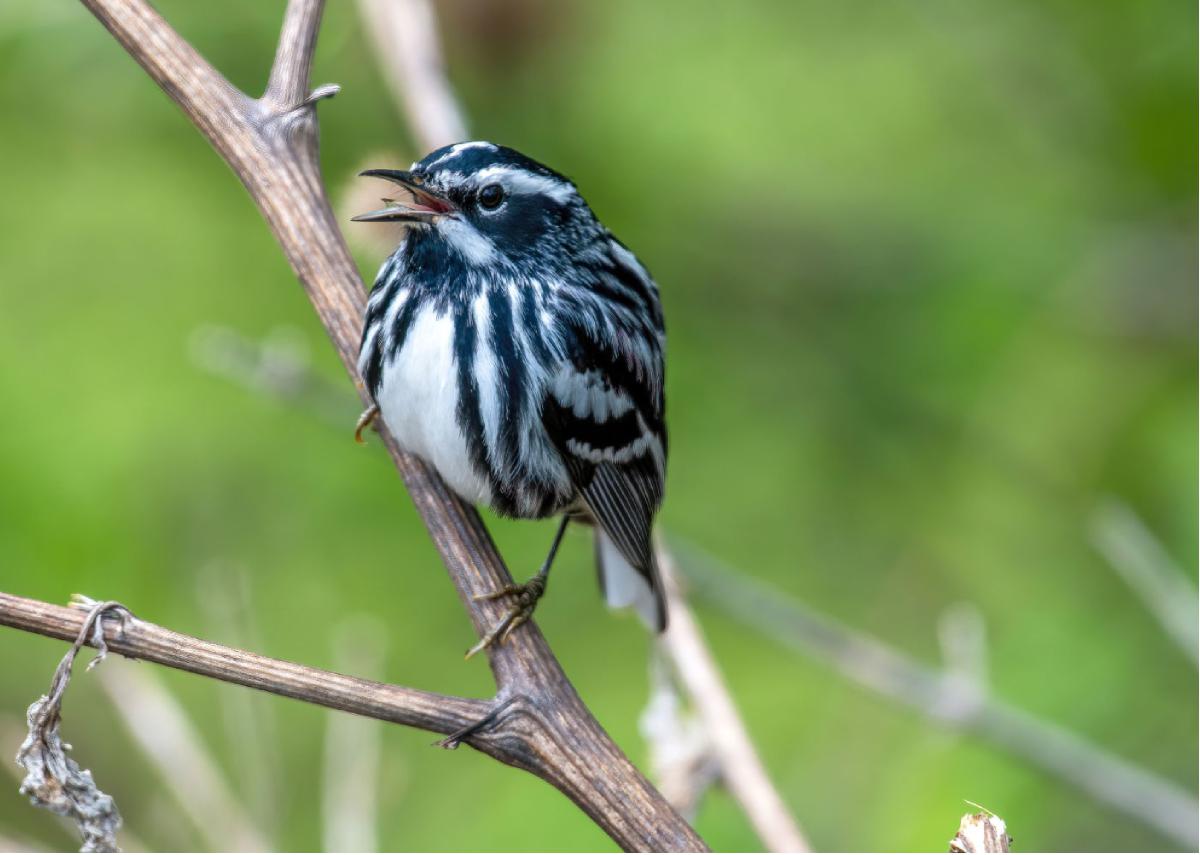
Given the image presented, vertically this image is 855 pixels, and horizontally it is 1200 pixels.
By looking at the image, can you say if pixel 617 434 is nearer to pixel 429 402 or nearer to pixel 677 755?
pixel 429 402

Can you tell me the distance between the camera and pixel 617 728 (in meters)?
3.76

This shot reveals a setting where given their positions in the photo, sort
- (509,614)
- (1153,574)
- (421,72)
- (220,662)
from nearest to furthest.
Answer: (220,662) < (509,614) < (1153,574) < (421,72)

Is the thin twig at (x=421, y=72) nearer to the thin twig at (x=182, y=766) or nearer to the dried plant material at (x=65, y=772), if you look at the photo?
the thin twig at (x=182, y=766)

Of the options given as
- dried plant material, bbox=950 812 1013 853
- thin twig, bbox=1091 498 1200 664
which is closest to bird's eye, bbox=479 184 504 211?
thin twig, bbox=1091 498 1200 664

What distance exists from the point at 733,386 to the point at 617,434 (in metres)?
1.04

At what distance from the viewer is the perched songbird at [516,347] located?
285 centimetres

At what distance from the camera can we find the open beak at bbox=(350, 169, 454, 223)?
2854 mm

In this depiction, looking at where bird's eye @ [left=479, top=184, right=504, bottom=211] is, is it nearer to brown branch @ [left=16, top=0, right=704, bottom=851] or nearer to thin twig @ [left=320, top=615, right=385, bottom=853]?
brown branch @ [left=16, top=0, right=704, bottom=851]

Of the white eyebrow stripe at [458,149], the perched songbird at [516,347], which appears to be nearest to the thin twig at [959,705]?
the perched songbird at [516,347]

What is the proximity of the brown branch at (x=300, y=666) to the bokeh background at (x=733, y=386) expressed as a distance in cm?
75

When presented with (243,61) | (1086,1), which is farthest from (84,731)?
(1086,1)

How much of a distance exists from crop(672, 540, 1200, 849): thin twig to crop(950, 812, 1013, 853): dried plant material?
1.28m

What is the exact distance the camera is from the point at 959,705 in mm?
3047

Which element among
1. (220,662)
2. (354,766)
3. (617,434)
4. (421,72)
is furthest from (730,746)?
(421,72)
